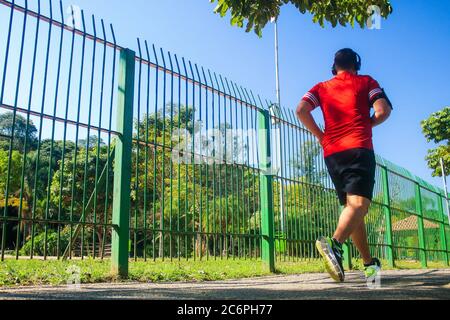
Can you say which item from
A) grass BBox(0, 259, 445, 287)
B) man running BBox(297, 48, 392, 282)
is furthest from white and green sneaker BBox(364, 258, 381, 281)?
grass BBox(0, 259, 445, 287)

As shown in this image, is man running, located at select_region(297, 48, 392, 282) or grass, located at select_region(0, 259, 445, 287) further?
grass, located at select_region(0, 259, 445, 287)

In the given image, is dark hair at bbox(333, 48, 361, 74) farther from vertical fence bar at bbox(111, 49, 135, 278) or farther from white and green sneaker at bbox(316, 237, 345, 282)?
vertical fence bar at bbox(111, 49, 135, 278)

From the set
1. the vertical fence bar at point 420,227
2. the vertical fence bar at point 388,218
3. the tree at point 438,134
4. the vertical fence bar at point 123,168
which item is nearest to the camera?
the vertical fence bar at point 123,168

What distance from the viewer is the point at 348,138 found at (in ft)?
10.8

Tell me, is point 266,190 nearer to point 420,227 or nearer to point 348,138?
point 348,138

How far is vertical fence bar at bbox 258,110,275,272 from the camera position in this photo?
6.28 m

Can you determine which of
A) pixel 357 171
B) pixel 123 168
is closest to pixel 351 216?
pixel 357 171

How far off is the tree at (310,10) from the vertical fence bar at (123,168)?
1.19m

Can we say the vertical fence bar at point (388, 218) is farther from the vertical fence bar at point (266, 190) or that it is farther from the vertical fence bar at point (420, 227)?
the vertical fence bar at point (266, 190)

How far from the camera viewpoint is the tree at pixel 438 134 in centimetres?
2742

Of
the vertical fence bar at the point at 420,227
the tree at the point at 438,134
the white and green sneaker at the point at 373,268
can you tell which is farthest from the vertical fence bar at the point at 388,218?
the tree at the point at 438,134

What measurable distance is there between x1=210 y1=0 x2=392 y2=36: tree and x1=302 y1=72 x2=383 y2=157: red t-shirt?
1565mm
